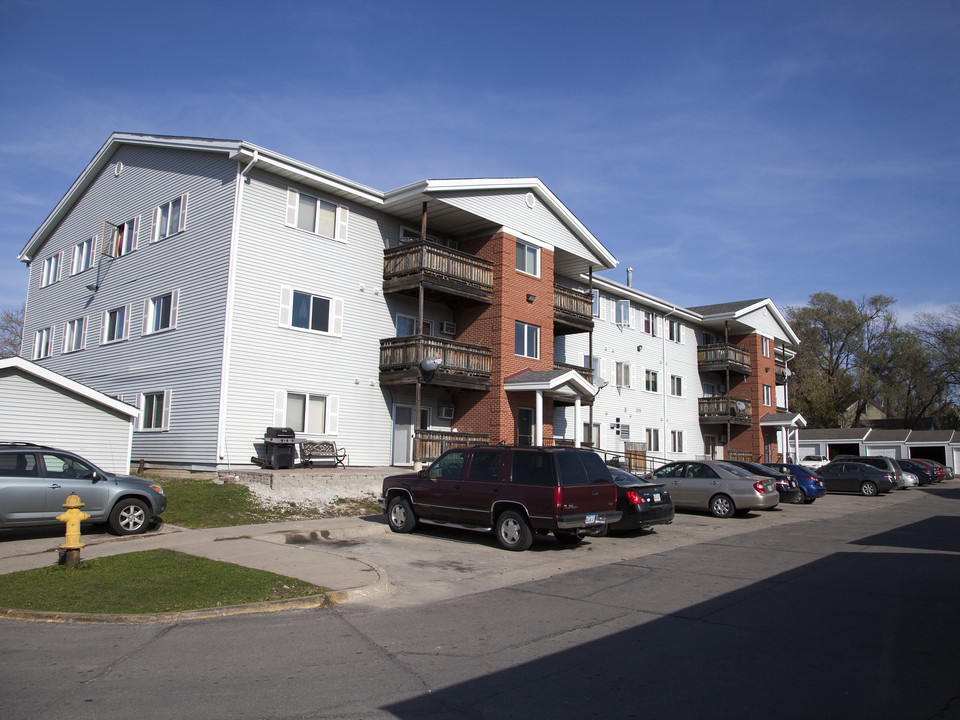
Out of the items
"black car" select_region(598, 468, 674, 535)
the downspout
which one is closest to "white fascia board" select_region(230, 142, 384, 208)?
the downspout

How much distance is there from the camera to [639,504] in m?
14.7

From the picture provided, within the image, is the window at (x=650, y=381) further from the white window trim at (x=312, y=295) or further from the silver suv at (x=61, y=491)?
the silver suv at (x=61, y=491)

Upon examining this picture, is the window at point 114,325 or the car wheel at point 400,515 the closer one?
the car wheel at point 400,515

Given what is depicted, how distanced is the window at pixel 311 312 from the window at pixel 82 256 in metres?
11.1

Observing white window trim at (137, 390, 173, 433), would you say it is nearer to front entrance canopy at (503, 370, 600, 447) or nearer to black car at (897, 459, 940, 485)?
Answer: front entrance canopy at (503, 370, 600, 447)

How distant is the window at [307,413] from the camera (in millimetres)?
21094

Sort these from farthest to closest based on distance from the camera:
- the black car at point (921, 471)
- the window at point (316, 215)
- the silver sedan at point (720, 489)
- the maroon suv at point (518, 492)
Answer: the black car at point (921, 471), the window at point (316, 215), the silver sedan at point (720, 489), the maroon suv at point (518, 492)

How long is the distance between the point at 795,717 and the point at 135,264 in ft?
81.2

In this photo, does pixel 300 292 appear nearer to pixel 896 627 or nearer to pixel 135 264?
pixel 135 264

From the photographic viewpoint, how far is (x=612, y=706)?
512 cm

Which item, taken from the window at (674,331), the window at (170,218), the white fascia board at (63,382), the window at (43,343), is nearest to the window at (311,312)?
the window at (170,218)

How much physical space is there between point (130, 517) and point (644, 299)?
28.3 m

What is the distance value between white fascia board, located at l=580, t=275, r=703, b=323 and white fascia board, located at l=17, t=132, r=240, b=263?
1702 centimetres

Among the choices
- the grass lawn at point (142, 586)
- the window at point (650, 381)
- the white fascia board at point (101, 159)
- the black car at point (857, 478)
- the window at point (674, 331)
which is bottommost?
the grass lawn at point (142, 586)
